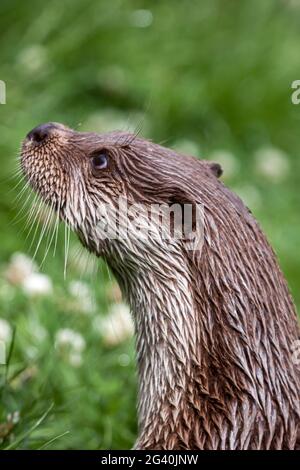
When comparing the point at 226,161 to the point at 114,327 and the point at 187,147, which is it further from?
the point at 114,327

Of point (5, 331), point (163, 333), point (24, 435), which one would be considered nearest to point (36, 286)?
point (5, 331)

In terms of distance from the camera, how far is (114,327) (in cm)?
355

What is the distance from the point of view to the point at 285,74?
5.59 metres

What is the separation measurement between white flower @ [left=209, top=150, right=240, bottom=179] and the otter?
254cm

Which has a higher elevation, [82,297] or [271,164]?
[271,164]

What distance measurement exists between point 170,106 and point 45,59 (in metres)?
0.89

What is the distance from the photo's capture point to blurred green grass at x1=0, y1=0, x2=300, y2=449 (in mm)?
4641

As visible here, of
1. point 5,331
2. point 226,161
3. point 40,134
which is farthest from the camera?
point 226,161

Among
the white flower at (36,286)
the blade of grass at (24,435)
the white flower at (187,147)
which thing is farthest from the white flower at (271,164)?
the blade of grass at (24,435)

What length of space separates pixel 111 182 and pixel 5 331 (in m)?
→ 0.84

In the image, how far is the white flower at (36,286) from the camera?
352 cm

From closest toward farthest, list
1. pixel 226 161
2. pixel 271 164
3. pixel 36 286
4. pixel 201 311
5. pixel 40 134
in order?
1. pixel 201 311
2. pixel 40 134
3. pixel 36 286
4. pixel 226 161
5. pixel 271 164

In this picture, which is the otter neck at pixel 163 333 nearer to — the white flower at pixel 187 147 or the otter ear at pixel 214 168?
the otter ear at pixel 214 168

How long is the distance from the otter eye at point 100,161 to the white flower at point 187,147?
258cm
